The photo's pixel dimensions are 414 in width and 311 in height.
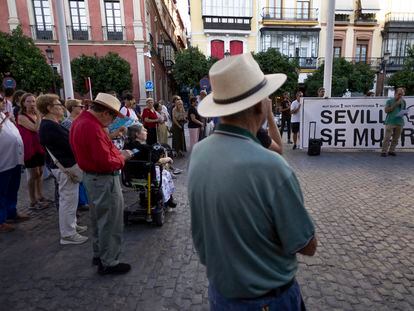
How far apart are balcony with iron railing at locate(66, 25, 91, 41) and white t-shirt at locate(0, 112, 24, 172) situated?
2053 cm

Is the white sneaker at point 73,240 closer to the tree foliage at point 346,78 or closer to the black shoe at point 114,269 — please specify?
the black shoe at point 114,269

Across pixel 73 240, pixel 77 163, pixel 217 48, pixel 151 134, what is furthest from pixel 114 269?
pixel 217 48

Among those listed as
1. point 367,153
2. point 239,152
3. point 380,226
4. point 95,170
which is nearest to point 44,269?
point 95,170

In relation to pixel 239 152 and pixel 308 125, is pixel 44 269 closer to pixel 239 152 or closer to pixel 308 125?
pixel 239 152

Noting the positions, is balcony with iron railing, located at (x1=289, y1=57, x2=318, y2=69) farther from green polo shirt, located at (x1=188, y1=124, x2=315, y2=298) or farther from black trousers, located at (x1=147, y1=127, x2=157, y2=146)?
green polo shirt, located at (x1=188, y1=124, x2=315, y2=298)

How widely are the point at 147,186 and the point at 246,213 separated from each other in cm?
325

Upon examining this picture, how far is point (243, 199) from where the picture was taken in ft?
3.86

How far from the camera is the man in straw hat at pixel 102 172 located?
2.82 metres

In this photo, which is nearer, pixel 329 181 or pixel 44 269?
pixel 44 269

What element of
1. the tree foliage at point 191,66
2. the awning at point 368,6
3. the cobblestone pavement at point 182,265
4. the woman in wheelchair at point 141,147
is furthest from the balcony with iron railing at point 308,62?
the woman in wheelchair at point 141,147

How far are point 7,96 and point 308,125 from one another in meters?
7.86

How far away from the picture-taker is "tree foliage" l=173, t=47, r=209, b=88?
2541 centimetres

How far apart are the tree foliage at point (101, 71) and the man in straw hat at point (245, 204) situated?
67.3 feet

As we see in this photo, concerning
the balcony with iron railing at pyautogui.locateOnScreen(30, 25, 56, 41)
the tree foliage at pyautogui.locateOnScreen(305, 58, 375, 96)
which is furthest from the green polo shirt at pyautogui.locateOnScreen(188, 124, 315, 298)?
the tree foliage at pyautogui.locateOnScreen(305, 58, 375, 96)
